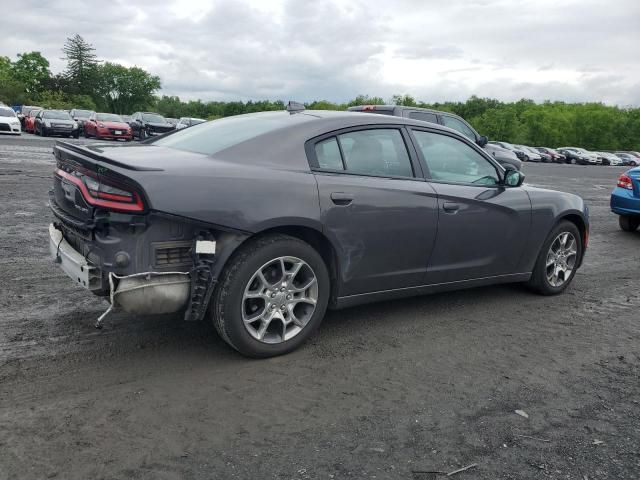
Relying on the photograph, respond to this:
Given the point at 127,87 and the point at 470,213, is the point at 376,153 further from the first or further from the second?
the point at 127,87

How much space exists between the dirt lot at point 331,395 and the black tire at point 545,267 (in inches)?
17.3

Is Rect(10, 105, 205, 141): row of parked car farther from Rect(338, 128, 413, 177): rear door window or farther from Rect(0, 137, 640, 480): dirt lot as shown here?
Rect(0, 137, 640, 480): dirt lot

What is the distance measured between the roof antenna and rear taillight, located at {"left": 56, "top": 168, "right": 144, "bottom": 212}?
1778 millimetres

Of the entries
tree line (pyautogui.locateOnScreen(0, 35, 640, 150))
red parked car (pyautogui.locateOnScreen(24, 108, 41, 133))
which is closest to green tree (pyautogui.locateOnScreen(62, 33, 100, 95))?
tree line (pyautogui.locateOnScreen(0, 35, 640, 150))

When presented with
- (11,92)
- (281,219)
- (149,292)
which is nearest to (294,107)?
(281,219)

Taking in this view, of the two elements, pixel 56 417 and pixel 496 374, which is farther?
pixel 496 374

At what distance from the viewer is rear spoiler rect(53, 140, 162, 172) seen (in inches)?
133

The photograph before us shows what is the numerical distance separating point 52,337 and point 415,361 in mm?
2446

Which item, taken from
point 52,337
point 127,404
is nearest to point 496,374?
point 127,404

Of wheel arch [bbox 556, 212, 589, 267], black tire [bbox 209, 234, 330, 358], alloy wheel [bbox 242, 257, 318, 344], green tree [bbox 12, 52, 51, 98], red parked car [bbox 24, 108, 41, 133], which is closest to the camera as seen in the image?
black tire [bbox 209, 234, 330, 358]

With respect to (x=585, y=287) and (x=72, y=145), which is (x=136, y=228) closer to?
(x=72, y=145)

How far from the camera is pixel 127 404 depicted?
3146 mm

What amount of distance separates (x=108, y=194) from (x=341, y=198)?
1485 mm

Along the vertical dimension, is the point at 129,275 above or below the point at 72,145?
below
